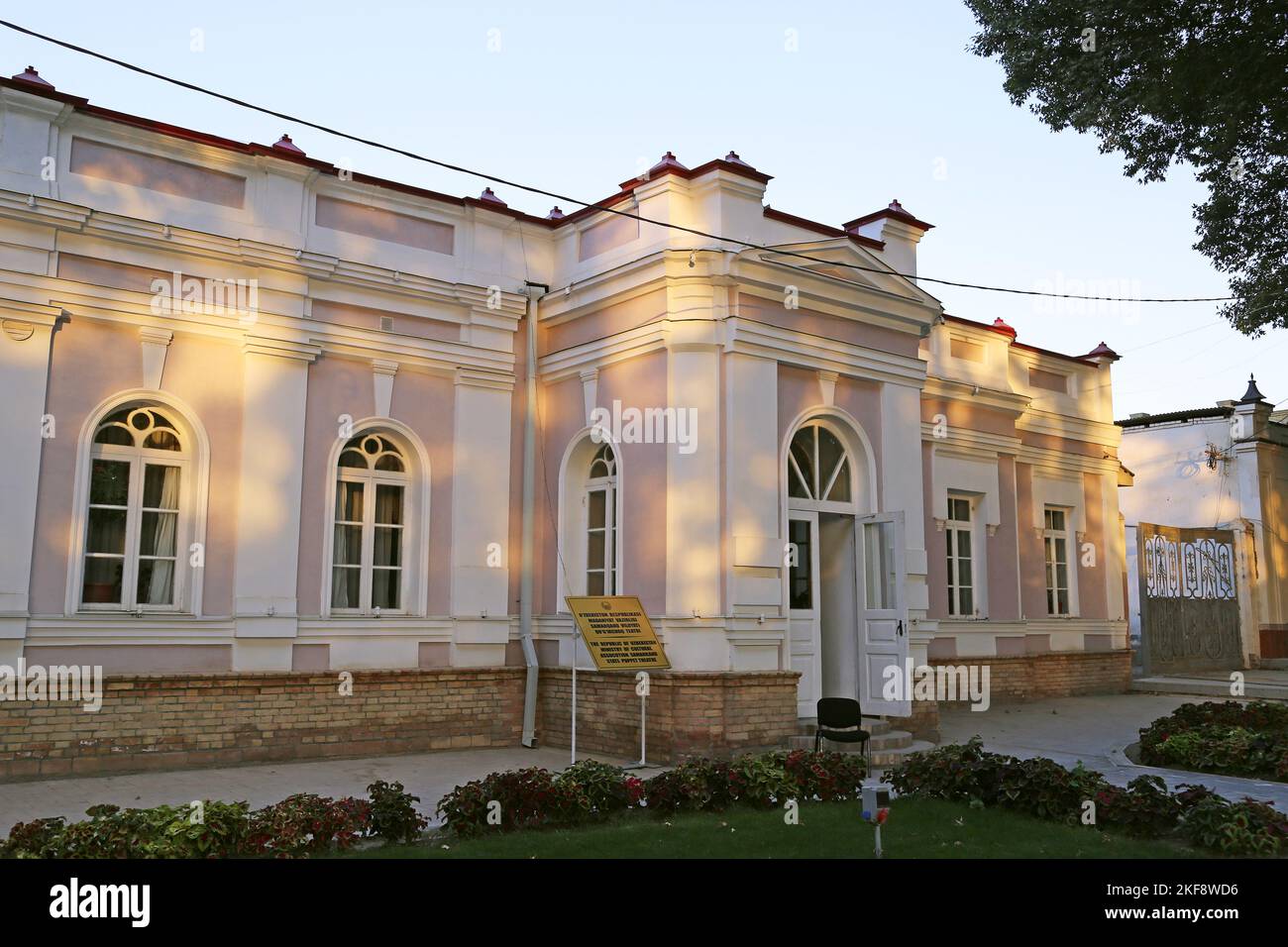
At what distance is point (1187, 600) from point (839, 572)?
1111 cm

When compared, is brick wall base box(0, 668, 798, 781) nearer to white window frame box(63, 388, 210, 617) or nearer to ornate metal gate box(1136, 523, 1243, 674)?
white window frame box(63, 388, 210, 617)

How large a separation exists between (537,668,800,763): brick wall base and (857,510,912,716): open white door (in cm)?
122

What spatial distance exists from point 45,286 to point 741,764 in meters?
7.61

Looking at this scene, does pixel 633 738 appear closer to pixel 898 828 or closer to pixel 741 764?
pixel 741 764

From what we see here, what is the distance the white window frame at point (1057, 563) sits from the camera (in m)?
17.9

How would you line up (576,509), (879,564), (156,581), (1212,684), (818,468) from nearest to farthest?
1. (156,581)
2. (879,564)
3. (818,468)
4. (576,509)
5. (1212,684)

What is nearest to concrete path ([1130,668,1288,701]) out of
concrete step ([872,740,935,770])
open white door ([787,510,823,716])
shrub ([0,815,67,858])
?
concrete step ([872,740,935,770])

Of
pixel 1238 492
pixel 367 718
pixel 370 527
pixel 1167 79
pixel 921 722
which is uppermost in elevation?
pixel 1167 79

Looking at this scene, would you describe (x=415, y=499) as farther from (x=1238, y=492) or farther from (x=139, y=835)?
(x=1238, y=492)

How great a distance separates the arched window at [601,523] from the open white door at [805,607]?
1985mm

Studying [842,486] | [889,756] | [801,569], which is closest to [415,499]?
[801,569]

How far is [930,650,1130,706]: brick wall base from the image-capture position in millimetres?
A: 16344

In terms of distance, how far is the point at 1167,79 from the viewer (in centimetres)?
957
